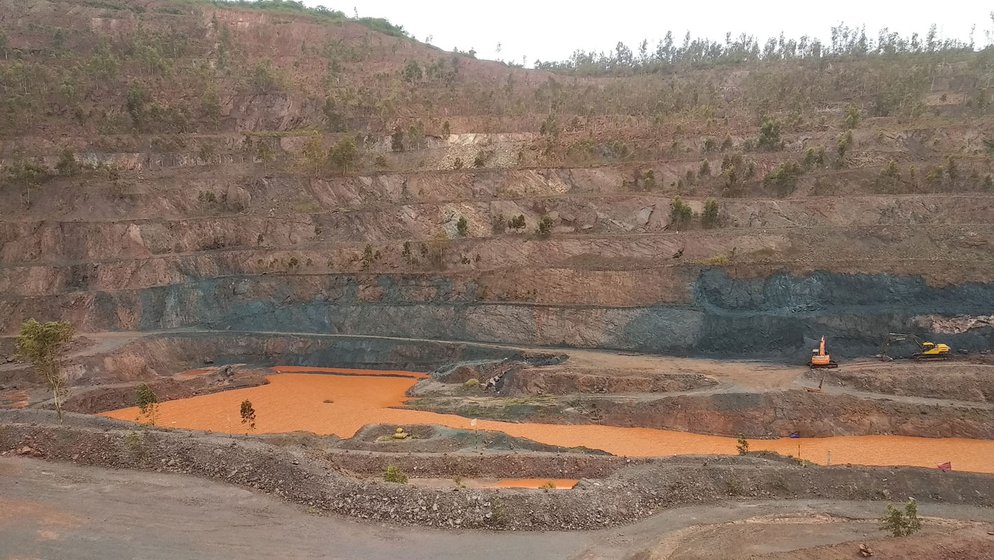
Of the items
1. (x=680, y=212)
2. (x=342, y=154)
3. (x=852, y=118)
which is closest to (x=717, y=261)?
(x=680, y=212)

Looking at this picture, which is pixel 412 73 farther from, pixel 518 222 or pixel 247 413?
pixel 247 413

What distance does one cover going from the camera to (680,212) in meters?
49.6

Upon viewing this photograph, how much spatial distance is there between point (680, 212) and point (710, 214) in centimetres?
235

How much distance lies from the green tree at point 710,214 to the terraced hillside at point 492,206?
17 cm

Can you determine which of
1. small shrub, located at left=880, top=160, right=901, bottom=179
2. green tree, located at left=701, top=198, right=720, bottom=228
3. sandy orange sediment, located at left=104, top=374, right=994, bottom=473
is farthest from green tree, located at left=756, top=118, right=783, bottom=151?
sandy orange sediment, located at left=104, top=374, right=994, bottom=473

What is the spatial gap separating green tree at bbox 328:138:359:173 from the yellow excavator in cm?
4665

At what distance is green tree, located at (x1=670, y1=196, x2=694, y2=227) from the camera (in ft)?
162

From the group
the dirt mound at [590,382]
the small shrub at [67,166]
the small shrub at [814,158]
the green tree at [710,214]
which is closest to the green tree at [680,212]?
the green tree at [710,214]

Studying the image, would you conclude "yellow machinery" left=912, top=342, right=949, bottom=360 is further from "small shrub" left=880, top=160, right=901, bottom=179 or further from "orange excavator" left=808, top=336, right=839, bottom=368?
"small shrub" left=880, top=160, right=901, bottom=179

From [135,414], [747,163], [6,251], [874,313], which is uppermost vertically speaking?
[747,163]

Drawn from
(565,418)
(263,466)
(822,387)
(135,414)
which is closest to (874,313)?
(822,387)

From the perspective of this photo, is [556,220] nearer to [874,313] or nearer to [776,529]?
[874,313]

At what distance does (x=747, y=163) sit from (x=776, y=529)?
154 ft

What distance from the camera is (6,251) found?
46.4 m
